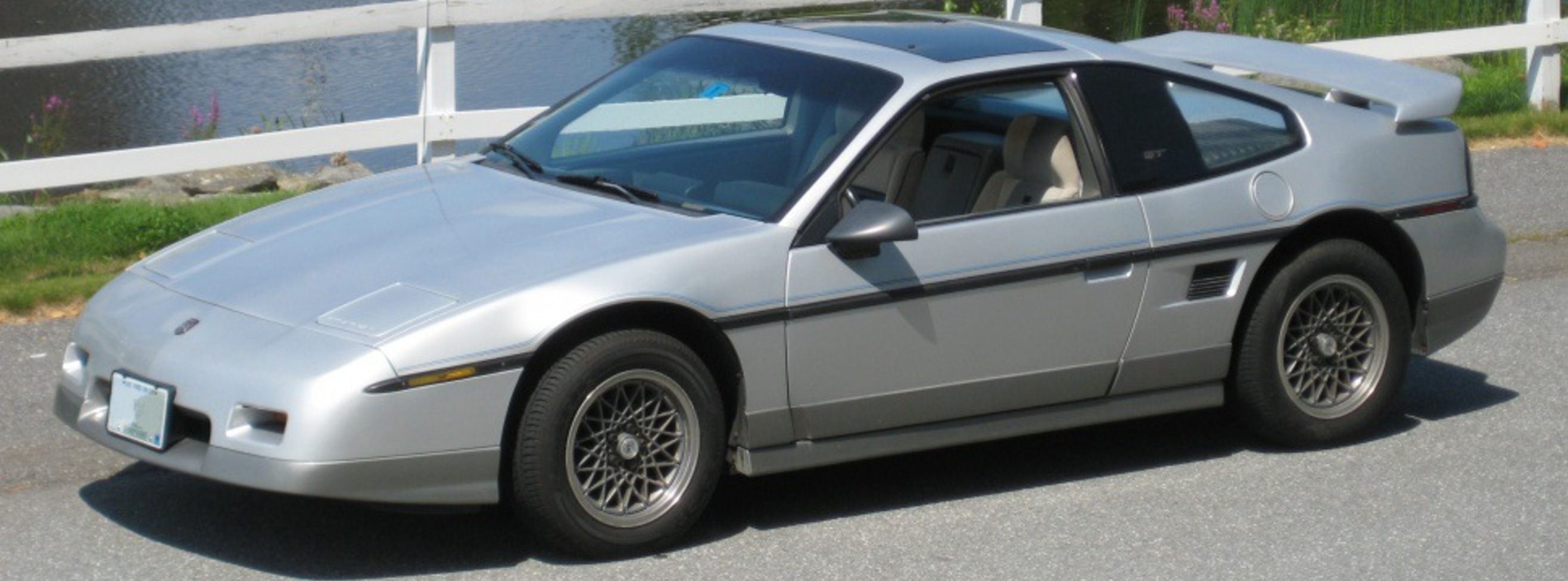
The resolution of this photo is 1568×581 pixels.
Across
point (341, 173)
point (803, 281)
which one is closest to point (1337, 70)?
point (803, 281)

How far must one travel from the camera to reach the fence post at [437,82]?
33.0ft

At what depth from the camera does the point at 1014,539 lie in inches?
238

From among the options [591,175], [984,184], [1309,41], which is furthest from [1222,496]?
[1309,41]

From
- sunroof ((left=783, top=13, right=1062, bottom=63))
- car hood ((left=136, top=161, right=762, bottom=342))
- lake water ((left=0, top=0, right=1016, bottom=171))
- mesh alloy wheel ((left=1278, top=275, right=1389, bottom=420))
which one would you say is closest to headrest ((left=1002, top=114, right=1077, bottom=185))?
sunroof ((left=783, top=13, right=1062, bottom=63))

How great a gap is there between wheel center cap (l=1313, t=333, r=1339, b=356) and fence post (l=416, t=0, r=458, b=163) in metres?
4.59

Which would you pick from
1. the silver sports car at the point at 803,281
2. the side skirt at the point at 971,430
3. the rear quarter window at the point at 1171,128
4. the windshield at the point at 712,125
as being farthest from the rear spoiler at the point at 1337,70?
the windshield at the point at 712,125

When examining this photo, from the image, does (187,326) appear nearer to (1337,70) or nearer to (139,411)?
(139,411)

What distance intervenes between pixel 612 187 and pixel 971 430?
1.26 m

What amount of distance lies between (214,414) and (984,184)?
2.45 meters

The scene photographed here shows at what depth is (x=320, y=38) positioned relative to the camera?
991cm

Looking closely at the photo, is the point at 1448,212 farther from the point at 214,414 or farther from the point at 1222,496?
the point at 214,414

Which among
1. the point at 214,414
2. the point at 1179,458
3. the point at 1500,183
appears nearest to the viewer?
the point at 214,414

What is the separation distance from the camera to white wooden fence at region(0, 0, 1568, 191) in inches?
364

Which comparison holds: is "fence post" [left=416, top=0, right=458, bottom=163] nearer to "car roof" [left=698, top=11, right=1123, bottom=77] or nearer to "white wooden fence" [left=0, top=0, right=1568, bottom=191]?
"white wooden fence" [left=0, top=0, right=1568, bottom=191]
